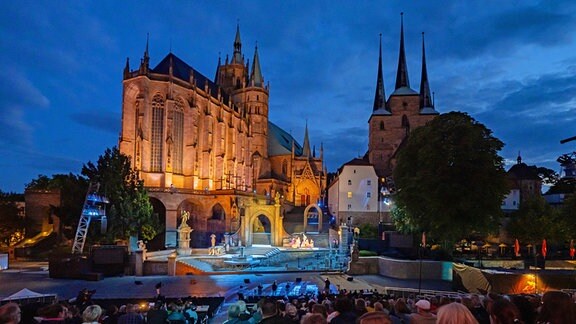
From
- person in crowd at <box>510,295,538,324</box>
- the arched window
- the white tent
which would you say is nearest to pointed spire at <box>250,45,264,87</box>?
the arched window

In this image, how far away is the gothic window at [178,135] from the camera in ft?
172

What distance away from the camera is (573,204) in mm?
34000

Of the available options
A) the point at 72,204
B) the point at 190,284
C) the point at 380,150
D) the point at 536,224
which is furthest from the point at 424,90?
the point at 190,284

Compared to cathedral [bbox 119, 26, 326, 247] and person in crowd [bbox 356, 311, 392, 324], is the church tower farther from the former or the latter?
person in crowd [bbox 356, 311, 392, 324]

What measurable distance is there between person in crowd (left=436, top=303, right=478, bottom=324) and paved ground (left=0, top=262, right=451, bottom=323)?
628 inches

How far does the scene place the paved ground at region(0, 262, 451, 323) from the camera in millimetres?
19766

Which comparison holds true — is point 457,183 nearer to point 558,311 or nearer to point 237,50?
point 558,311

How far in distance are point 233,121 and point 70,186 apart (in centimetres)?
3039

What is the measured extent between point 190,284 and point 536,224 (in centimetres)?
3557

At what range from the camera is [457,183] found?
25.5 m

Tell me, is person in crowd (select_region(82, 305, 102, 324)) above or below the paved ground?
above

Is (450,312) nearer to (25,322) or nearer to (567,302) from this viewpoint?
(567,302)

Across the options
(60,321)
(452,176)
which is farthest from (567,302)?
(452,176)

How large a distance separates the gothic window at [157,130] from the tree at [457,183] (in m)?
32.3
